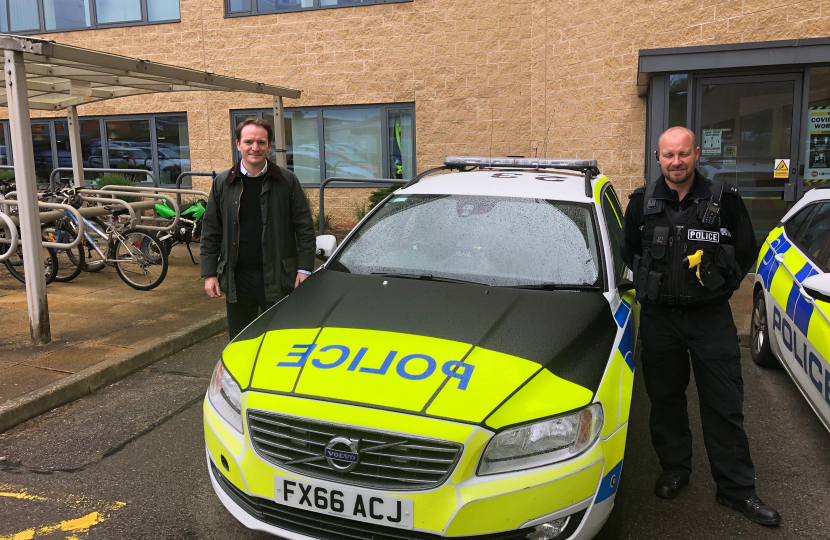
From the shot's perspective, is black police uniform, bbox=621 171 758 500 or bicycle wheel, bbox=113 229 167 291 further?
bicycle wheel, bbox=113 229 167 291

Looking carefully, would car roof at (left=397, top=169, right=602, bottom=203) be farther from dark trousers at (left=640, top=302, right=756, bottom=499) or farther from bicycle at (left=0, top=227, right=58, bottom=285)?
bicycle at (left=0, top=227, right=58, bottom=285)

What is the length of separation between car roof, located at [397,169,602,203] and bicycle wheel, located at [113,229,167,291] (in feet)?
15.2

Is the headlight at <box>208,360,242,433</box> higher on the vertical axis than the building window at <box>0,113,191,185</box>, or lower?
lower

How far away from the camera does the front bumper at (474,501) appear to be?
7.37 feet

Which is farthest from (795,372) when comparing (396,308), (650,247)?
(396,308)

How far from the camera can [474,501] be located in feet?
7.32

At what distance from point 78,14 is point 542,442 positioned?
1547cm

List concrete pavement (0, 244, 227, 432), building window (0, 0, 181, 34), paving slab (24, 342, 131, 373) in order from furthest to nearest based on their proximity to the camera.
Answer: building window (0, 0, 181, 34) → paving slab (24, 342, 131, 373) → concrete pavement (0, 244, 227, 432)

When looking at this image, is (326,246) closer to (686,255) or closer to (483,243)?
(483,243)

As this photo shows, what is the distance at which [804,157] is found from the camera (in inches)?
336

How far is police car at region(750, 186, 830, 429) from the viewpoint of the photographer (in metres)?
3.54

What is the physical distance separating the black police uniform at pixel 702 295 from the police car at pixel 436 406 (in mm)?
212

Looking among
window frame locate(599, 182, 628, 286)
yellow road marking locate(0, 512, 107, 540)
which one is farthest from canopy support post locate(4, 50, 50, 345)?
window frame locate(599, 182, 628, 286)

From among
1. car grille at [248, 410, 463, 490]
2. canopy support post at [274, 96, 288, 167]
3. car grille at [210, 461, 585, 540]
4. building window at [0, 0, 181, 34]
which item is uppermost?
building window at [0, 0, 181, 34]
